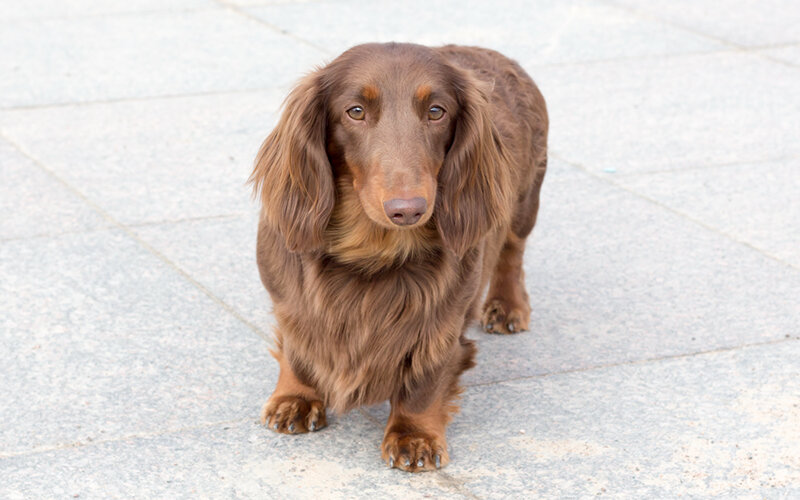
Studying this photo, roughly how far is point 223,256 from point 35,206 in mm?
1155

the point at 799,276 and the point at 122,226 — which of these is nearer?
the point at 799,276

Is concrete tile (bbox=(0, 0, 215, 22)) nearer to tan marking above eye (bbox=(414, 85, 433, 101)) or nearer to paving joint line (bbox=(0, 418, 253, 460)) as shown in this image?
paving joint line (bbox=(0, 418, 253, 460))

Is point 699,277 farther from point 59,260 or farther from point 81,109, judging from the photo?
point 81,109

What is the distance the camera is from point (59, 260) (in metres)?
5.21

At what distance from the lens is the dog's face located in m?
3.30

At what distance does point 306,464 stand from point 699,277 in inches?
91.8

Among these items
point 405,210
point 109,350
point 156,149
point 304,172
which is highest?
point 405,210

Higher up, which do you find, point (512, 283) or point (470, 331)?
point (512, 283)

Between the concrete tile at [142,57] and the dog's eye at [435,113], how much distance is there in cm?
457

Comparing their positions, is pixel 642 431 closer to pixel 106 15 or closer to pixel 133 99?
pixel 133 99

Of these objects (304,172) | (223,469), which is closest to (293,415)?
(223,469)

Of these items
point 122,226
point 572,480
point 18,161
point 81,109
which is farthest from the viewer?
point 81,109

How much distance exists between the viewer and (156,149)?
6707 millimetres

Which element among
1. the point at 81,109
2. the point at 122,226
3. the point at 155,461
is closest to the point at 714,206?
the point at 122,226
